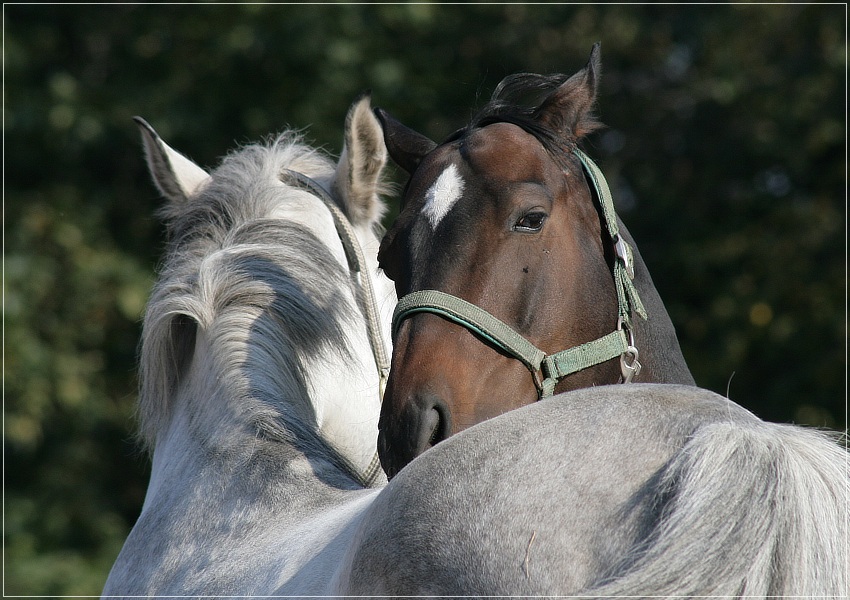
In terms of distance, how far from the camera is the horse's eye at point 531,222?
6.02ft

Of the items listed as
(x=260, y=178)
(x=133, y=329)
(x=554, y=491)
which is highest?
(x=260, y=178)

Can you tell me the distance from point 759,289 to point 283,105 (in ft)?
11.6

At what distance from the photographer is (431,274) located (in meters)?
1.74

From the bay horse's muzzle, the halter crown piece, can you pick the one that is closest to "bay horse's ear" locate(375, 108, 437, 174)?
the halter crown piece

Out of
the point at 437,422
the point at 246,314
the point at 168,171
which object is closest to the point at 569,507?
the point at 437,422

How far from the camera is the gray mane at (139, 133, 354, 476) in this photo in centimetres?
179

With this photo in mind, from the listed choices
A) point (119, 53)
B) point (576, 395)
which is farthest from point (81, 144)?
point (576, 395)

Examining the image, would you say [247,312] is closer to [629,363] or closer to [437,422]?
[437,422]

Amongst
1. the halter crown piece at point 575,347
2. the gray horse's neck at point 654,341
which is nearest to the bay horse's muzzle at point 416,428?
the halter crown piece at point 575,347

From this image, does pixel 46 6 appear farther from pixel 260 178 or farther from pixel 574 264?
pixel 574 264

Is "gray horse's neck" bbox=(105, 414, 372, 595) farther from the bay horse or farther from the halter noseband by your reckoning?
the halter noseband

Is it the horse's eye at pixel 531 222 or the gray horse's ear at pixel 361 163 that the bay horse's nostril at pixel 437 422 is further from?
the gray horse's ear at pixel 361 163

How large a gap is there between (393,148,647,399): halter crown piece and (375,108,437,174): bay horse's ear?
14.5 inches

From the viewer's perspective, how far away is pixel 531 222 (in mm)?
1852
